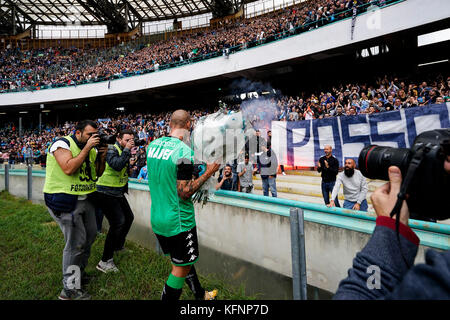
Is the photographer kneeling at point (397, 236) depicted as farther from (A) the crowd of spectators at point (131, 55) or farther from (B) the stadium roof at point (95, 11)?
(B) the stadium roof at point (95, 11)

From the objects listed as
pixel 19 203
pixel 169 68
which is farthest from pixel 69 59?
pixel 19 203

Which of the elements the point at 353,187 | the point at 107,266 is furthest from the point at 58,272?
the point at 353,187

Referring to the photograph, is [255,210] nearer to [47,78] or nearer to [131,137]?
[131,137]

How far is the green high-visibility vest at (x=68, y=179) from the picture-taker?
8.74 ft

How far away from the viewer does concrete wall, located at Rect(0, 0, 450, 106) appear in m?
10.3

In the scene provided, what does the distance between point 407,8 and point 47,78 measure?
105ft

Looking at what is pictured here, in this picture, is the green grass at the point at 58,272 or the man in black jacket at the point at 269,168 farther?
the man in black jacket at the point at 269,168

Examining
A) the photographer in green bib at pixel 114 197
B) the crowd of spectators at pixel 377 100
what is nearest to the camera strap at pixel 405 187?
the photographer in green bib at pixel 114 197

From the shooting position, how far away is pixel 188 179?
2014 millimetres

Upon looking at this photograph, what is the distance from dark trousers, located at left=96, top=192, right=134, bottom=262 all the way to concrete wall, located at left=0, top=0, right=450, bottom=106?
41.3 ft

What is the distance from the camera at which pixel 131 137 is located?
348 centimetres

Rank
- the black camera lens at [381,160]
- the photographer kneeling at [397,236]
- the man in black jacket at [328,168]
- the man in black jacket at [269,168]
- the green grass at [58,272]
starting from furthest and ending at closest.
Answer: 1. the man in black jacket at [269,168]
2. the man in black jacket at [328,168]
3. the green grass at [58,272]
4. the black camera lens at [381,160]
5. the photographer kneeling at [397,236]

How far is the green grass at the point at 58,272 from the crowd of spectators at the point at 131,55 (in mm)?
14102

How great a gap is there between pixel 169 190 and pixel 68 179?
53.5 inches
